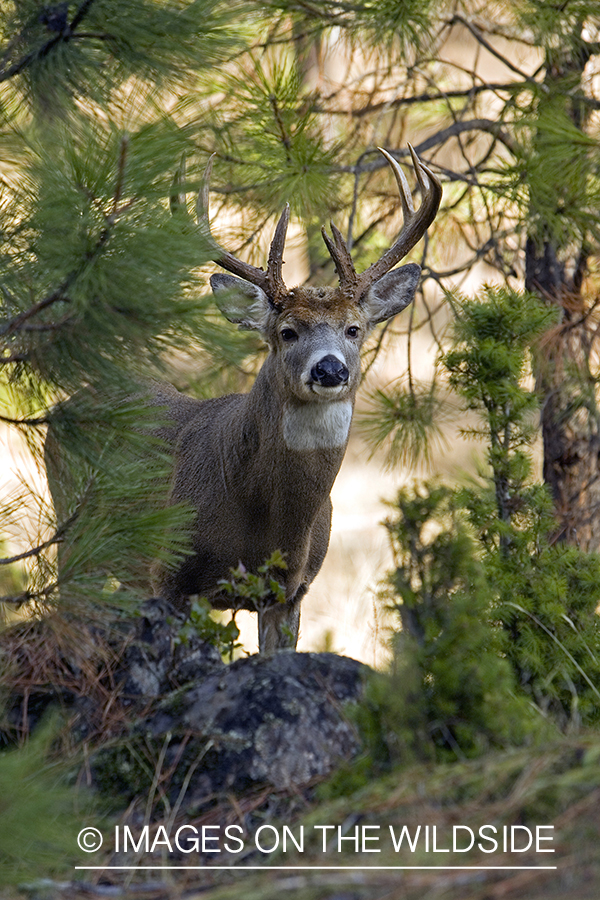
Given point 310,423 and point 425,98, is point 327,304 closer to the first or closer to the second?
point 310,423

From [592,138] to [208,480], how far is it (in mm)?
2612

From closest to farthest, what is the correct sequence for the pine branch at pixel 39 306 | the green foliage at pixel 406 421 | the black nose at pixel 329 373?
1. the pine branch at pixel 39 306
2. the black nose at pixel 329 373
3. the green foliage at pixel 406 421

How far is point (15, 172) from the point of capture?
3.38m

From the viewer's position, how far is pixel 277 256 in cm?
559

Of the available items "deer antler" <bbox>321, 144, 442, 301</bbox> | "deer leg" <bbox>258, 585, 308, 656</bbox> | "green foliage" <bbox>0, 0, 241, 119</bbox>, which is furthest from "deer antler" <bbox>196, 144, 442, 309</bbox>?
"green foliage" <bbox>0, 0, 241, 119</bbox>

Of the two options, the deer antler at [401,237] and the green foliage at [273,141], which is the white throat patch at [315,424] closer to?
the deer antler at [401,237]

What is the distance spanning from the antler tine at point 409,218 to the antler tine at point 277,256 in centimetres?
42

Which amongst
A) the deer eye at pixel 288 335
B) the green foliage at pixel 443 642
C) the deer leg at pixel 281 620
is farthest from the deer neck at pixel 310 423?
the green foliage at pixel 443 642

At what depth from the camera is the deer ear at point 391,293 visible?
5973 mm

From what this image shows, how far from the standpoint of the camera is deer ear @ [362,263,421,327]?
19.6ft

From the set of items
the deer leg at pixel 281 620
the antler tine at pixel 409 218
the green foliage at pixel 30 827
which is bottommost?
the green foliage at pixel 30 827

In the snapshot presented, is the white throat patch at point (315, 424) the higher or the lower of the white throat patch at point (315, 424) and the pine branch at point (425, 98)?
the lower

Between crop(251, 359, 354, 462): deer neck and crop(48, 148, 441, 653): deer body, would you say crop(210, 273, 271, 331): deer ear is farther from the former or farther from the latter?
crop(251, 359, 354, 462): deer neck

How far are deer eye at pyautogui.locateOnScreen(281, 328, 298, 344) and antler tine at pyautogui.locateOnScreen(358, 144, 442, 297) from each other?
476 millimetres
